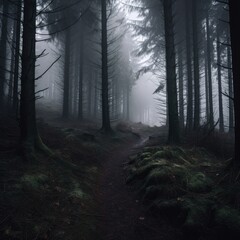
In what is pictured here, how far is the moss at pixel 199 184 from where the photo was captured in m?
5.03

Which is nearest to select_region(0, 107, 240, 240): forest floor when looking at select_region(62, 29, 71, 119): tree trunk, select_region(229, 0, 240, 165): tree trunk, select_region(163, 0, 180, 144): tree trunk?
select_region(229, 0, 240, 165): tree trunk

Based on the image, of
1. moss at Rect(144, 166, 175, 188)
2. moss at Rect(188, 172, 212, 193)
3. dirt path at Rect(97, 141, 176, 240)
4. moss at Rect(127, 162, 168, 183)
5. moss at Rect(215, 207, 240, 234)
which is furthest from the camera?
moss at Rect(127, 162, 168, 183)

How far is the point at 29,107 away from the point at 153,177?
404 centimetres

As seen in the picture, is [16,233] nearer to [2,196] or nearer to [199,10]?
[2,196]

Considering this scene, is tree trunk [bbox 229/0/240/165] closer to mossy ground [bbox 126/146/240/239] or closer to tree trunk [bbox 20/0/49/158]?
mossy ground [bbox 126/146/240/239]

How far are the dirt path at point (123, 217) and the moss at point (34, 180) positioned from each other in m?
1.52

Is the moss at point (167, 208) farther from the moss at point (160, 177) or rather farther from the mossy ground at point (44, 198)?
the mossy ground at point (44, 198)

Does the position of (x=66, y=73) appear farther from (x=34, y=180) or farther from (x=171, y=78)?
(x=34, y=180)

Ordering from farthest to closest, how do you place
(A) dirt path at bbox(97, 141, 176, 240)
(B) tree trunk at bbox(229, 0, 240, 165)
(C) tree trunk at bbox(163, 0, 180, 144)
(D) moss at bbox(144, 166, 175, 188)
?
(C) tree trunk at bbox(163, 0, 180, 144) < (D) moss at bbox(144, 166, 175, 188) < (B) tree trunk at bbox(229, 0, 240, 165) < (A) dirt path at bbox(97, 141, 176, 240)

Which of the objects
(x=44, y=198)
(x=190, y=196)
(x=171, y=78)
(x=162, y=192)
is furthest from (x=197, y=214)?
(x=171, y=78)

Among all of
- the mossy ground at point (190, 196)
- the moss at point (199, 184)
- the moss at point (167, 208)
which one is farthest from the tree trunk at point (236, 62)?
the moss at point (167, 208)

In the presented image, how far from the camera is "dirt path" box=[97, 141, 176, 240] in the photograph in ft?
13.7

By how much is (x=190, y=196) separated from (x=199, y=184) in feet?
1.92

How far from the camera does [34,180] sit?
16.8 feet
